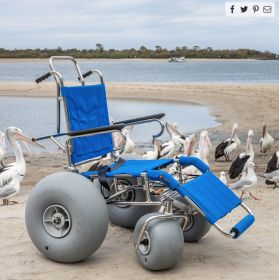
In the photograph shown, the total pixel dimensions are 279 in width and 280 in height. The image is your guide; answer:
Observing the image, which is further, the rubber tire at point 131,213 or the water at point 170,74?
the water at point 170,74

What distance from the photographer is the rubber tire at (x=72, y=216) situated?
15.5 feet

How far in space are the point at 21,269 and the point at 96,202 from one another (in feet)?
2.61

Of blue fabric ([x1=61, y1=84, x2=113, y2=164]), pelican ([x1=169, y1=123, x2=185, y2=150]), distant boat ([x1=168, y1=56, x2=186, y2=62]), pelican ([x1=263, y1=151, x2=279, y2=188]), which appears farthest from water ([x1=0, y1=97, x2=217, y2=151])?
distant boat ([x1=168, y1=56, x2=186, y2=62])

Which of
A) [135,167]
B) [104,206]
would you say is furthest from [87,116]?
[104,206]

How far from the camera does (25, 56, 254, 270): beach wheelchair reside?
4.68 meters

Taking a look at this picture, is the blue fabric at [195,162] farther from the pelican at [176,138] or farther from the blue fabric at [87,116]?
the pelican at [176,138]

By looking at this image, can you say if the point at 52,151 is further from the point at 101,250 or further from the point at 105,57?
the point at 105,57

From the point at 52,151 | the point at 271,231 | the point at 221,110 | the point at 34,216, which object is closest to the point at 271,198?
the point at 271,231

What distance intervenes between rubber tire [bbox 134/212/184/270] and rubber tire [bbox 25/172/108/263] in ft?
1.31

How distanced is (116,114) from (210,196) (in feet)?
53.1

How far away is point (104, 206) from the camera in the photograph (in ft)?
15.7

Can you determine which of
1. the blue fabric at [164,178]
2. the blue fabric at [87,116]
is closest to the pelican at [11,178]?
the blue fabric at [87,116]

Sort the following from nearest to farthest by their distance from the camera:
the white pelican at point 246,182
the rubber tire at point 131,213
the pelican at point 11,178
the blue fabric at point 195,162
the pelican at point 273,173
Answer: the blue fabric at point 195,162 → the rubber tire at point 131,213 → the pelican at point 11,178 → the white pelican at point 246,182 → the pelican at point 273,173

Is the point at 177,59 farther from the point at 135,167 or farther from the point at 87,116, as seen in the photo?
the point at 135,167
